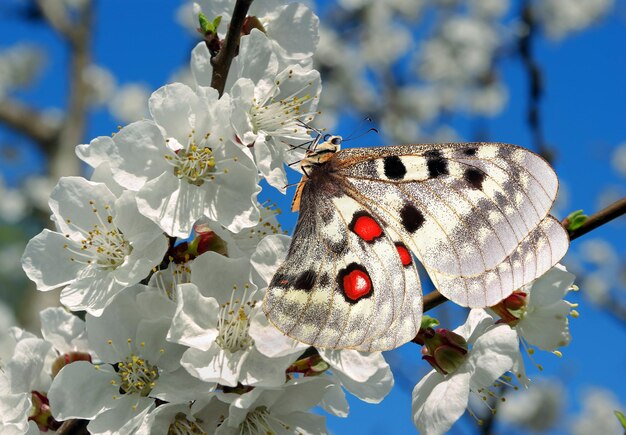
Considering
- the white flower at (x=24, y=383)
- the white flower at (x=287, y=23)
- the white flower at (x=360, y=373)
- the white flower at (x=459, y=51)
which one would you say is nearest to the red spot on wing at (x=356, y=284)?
the white flower at (x=360, y=373)

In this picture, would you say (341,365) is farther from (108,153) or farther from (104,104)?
(104,104)

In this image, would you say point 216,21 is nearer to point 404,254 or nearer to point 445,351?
point 404,254

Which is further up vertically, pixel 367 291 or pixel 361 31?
pixel 361 31

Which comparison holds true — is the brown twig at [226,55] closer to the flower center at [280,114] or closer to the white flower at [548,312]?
the flower center at [280,114]

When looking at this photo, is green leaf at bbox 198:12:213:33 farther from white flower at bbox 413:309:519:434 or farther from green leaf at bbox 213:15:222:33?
white flower at bbox 413:309:519:434

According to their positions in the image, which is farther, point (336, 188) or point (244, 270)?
point (336, 188)

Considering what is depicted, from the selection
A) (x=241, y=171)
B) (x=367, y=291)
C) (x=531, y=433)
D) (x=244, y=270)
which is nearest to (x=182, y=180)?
(x=241, y=171)
